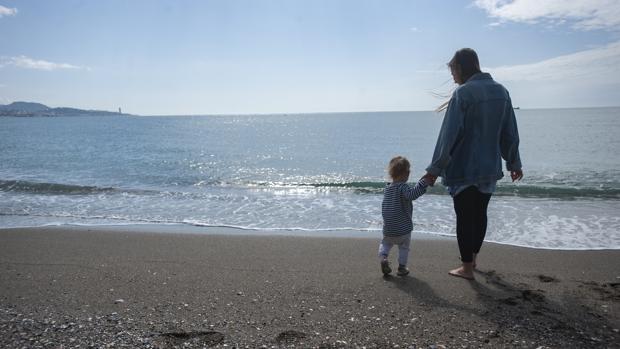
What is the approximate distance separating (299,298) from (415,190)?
1.50 m

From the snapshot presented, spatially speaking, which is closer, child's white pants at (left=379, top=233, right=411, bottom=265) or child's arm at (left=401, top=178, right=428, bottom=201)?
child's arm at (left=401, top=178, right=428, bottom=201)

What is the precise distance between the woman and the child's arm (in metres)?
0.11

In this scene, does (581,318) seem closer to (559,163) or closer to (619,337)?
(619,337)

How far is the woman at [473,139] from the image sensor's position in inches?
149

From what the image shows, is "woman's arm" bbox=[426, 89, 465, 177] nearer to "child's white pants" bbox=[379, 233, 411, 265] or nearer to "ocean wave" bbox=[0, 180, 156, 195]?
"child's white pants" bbox=[379, 233, 411, 265]

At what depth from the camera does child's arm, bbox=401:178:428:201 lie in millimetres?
3908

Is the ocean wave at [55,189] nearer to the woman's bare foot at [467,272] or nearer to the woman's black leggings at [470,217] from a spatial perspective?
the woman's bare foot at [467,272]

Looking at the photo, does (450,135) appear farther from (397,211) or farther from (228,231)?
(228,231)

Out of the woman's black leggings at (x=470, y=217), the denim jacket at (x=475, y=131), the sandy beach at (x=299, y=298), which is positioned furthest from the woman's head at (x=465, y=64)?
the sandy beach at (x=299, y=298)

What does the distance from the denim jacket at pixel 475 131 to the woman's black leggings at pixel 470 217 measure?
0.54 feet

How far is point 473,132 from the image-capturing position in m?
3.81

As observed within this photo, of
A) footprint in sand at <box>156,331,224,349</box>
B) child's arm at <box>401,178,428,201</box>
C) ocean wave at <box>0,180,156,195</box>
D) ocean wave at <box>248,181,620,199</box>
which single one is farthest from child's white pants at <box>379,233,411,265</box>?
ocean wave at <box>0,180,156,195</box>

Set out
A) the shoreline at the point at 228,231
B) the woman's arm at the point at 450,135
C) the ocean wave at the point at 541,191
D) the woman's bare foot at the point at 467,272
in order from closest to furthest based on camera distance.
Result: 1. the woman's arm at the point at 450,135
2. the woman's bare foot at the point at 467,272
3. the shoreline at the point at 228,231
4. the ocean wave at the point at 541,191

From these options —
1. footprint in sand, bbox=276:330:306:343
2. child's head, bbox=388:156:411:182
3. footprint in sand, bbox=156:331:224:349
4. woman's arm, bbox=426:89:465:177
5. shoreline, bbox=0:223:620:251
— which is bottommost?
shoreline, bbox=0:223:620:251
